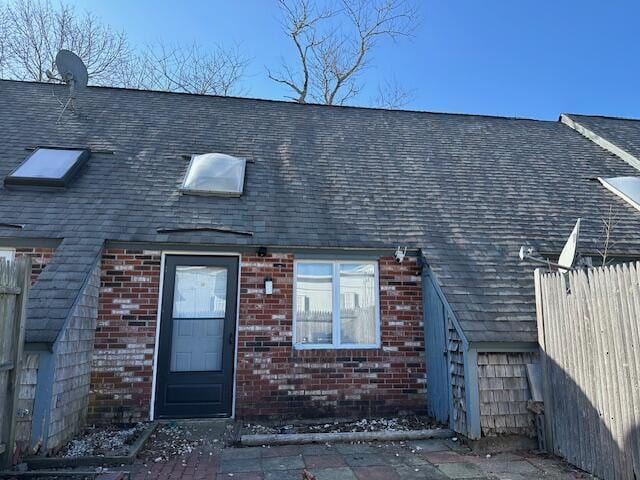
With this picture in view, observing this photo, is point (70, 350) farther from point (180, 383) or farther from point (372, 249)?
point (372, 249)

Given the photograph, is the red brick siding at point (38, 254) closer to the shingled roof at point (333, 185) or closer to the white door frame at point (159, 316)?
the shingled roof at point (333, 185)

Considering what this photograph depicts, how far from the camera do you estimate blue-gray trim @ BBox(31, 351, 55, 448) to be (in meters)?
4.38

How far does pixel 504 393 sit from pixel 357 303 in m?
2.22

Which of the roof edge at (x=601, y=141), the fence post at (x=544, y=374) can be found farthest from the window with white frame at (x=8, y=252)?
the roof edge at (x=601, y=141)

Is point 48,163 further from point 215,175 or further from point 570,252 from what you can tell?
point 570,252

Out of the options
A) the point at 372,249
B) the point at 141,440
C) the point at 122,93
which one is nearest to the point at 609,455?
the point at 372,249

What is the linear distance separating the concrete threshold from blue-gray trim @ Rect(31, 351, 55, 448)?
6.66 feet

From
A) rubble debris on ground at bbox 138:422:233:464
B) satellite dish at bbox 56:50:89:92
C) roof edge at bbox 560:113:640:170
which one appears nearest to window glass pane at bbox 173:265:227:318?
rubble debris on ground at bbox 138:422:233:464

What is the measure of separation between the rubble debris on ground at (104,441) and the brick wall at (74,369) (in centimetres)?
12

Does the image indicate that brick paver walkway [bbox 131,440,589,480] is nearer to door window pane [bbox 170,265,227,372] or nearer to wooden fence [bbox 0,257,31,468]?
wooden fence [bbox 0,257,31,468]

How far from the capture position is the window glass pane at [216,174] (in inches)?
276

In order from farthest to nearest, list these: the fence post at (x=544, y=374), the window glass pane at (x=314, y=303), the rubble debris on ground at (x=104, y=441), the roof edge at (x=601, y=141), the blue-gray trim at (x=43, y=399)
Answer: the roof edge at (x=601, y=141) < the window glass pane at (x=314, y=303) < the fence post at (x=544, y=374) < the rubble debris on ground at (x=104, y=441) < the blue-gray trim at (x=43, y=399)

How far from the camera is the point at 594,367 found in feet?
14.0

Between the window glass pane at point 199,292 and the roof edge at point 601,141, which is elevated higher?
the roof edge at point 601,141
